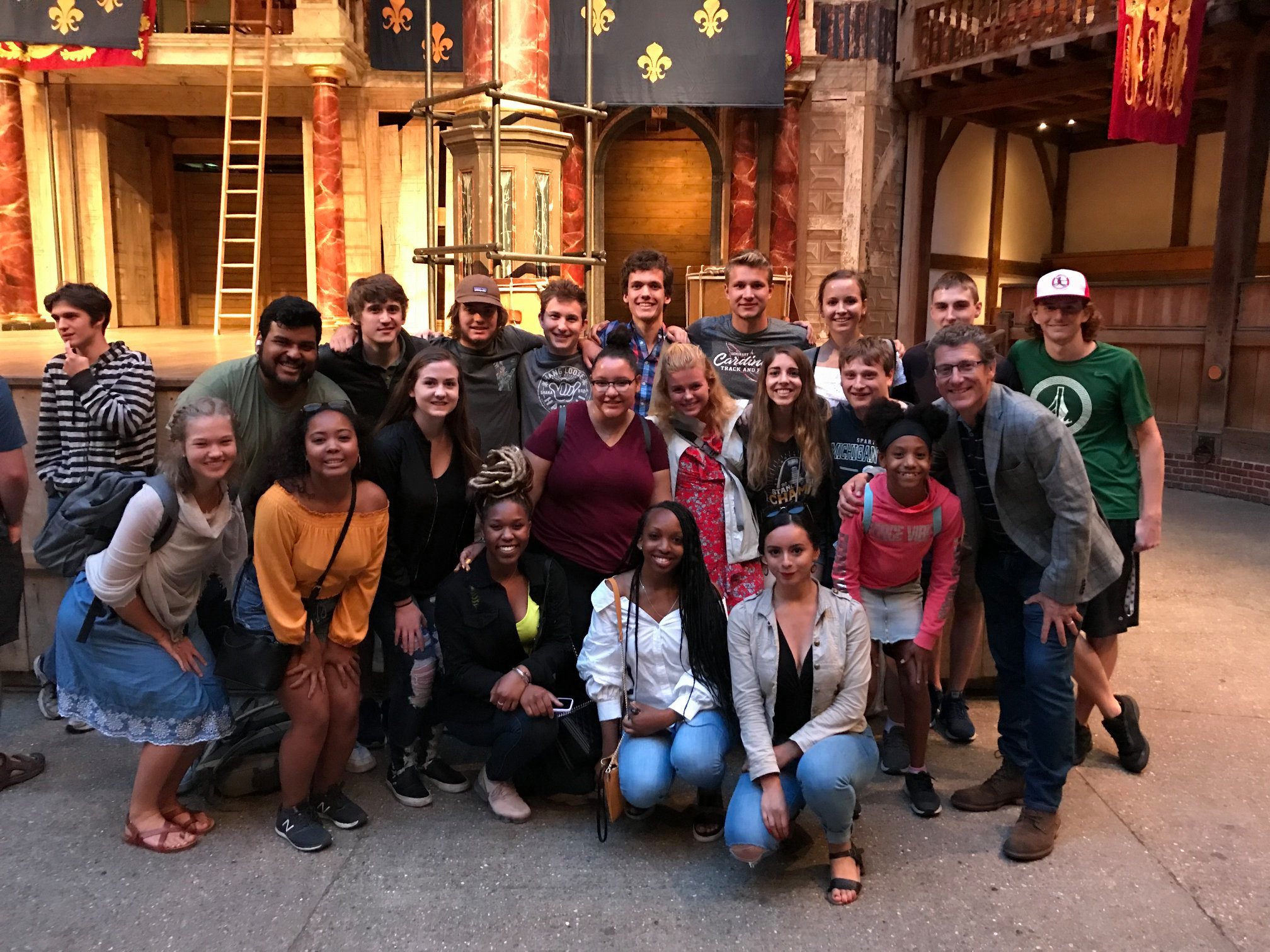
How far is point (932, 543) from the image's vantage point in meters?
3.24

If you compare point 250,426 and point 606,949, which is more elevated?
point 250,426

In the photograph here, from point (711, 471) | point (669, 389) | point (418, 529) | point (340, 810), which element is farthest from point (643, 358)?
point (340, 810)

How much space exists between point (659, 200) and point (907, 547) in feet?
44.7

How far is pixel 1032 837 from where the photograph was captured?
9.62ft

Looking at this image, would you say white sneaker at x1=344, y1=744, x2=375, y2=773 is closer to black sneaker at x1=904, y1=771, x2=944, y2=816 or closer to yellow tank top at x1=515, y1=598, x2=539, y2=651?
yellow tank top at x1=515, y1=598, x2=539, y2=651

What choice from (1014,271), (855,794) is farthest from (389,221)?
(855,794)

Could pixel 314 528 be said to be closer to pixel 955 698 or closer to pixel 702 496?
pixel 702 496

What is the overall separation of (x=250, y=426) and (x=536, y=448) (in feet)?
3.36

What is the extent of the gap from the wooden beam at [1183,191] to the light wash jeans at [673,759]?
1293cm

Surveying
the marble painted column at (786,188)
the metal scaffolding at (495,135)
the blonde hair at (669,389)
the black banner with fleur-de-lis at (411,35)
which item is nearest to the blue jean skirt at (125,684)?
the blonde hair at (669,389)

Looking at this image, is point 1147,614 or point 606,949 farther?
point 1147,614

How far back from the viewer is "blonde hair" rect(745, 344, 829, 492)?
3.30 m

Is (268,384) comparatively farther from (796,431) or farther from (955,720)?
(955,720)

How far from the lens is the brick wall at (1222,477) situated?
909cm
